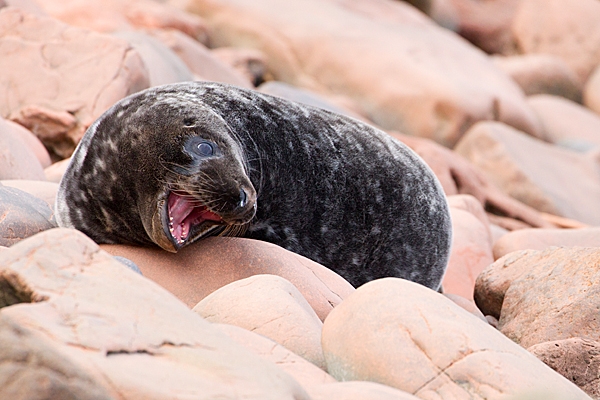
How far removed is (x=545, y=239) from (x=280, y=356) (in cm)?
361

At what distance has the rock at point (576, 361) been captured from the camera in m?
2.88

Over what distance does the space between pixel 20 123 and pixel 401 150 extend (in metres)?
2.99

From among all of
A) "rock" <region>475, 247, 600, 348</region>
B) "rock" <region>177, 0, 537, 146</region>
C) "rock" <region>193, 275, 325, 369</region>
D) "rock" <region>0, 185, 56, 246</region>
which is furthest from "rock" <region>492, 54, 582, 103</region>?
"rock" <region>193, 275, 325, 369</region>

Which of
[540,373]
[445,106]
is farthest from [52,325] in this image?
[445,106]

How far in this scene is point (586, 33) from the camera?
16.6 m

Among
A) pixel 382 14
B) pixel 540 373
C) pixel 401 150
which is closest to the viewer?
pixel 540 373

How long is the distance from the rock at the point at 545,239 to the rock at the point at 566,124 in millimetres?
7503

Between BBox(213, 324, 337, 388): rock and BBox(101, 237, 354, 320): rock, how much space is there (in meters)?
0.87

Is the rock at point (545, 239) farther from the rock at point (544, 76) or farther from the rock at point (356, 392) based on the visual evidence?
the rock at point (544, 76)

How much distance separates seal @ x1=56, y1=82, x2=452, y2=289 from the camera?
3.40 meters

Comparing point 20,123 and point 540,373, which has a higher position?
point 540,373

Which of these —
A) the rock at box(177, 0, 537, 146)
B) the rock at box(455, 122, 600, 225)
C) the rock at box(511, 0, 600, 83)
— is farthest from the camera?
the rock at box(511, 0, 600, 83)

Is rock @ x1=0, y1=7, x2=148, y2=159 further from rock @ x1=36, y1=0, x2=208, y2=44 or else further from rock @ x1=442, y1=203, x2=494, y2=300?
rock @ x1=442, y1=203, x2=494, y2=300

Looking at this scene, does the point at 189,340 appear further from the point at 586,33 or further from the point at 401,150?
the point at 586,33
